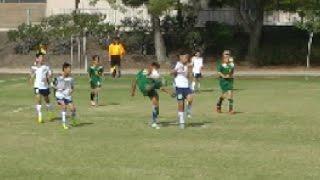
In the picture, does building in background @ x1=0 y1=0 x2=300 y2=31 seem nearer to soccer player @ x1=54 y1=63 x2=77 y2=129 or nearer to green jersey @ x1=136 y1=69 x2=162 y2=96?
soccer player @ x1=54 y1=63 x2=77 y2=129

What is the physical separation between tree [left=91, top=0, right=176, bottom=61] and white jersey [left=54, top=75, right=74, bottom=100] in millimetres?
25068

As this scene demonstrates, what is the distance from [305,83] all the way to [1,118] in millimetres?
18689

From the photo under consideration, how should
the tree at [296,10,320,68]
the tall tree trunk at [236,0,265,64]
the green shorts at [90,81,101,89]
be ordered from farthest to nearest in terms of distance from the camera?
the tall tree trunk at [236,0,265,64] < the tree at [296,10,320,68] < the green shorts at [90,81,101,89]

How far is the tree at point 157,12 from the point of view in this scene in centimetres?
4462

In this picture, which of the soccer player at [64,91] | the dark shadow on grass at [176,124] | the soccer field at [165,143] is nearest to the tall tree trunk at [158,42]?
the soccer field at [165,143]

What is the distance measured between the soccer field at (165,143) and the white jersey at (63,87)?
29.7 inches

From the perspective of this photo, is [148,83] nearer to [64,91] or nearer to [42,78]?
[64,91]

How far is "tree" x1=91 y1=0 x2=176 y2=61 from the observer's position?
4462cm

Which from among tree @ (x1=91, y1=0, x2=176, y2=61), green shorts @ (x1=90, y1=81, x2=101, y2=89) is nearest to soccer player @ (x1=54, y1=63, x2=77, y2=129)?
green shorts @ (x1=90, y1=81, x2=101, y2=89)

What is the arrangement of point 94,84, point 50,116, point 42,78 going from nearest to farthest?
1. point 42,78
2. point 50,116
3. point 94,84

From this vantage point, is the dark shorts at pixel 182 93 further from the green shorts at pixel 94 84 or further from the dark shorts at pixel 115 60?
the dark shorts at pixel 115 60

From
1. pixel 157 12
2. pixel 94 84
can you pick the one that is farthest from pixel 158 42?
pixel 94 84

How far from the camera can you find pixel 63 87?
19.9 m

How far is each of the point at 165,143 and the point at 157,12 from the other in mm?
29331
